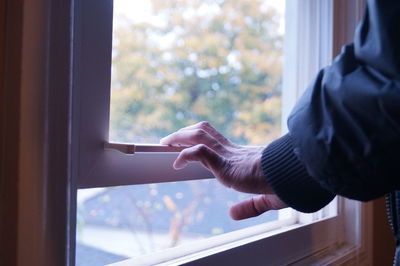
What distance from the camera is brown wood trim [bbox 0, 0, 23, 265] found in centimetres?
38

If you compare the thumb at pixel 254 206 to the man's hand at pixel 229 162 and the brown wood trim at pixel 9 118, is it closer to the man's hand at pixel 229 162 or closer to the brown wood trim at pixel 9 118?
the man's hand at pixel 229 162

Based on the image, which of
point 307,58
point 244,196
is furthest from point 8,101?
point 307,58

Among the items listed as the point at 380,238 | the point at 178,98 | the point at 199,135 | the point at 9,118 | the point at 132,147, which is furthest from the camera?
the point at 380,238

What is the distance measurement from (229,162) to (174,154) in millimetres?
117

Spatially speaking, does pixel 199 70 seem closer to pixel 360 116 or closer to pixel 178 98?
pixel 178 98

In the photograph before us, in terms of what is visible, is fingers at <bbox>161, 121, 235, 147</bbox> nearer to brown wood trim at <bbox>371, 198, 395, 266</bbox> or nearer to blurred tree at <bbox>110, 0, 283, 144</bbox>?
blurred tree at <bbox>110, 0, 283, 144</bbox>

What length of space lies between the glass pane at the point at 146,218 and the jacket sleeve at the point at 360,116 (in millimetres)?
342

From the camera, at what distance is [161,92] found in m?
0.75

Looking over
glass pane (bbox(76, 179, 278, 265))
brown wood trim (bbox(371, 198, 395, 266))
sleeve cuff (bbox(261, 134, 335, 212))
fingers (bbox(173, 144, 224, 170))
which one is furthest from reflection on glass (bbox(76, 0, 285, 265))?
brown wood trim (bbox(371, 198, 395, 266))

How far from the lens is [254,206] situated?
73 centimetres

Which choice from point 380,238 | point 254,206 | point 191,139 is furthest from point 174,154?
point 380,238

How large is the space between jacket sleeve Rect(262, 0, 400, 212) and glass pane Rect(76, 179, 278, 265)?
1.12 feet

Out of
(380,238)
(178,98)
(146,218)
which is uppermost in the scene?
(178,98)

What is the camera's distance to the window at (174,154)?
548 mm
